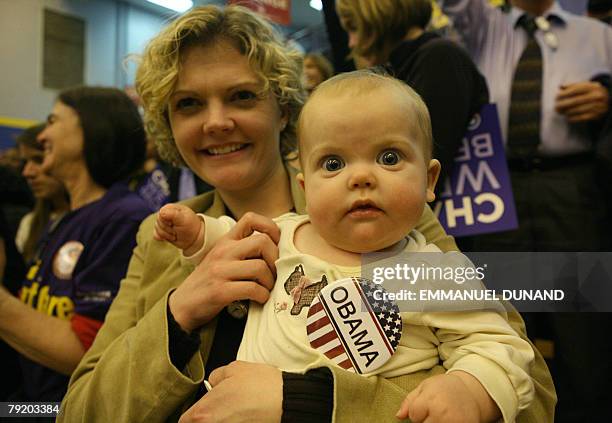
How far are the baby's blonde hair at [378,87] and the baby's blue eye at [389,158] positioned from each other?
0.04 metres

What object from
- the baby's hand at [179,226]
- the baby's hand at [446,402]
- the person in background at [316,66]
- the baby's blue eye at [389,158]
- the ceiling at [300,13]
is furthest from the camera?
the person in background at [316,66]

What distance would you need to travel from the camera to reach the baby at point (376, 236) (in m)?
0.66

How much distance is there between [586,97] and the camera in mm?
1327

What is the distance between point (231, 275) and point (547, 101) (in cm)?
98

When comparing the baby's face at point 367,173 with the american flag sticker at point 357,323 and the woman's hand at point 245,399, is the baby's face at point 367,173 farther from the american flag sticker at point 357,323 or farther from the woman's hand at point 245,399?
the woman's hand at point 245,399

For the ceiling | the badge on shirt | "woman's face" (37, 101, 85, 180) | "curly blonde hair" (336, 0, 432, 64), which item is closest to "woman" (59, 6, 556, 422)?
the ceiling

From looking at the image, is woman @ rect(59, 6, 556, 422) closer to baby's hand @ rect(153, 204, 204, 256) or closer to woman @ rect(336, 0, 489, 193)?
baby's hand @ rect(153, 204, 204, 256)

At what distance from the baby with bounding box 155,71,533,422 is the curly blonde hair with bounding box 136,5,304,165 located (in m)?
0.31

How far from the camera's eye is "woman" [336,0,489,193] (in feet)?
3.44

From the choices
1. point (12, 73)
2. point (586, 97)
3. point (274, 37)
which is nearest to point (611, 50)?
point (586, 97)

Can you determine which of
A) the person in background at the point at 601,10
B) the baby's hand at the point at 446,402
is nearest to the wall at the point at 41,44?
the baby's hand at the point at 446,402

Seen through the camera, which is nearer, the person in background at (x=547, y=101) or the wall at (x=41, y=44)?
the person in background at (x=547, y=101)

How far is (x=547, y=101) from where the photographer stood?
1.38 meters

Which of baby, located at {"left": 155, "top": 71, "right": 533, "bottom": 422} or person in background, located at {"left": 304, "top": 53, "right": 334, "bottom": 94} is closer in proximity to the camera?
baby, located at {"left": 155, "top": 71, "right": 533, "bottom": 422}
